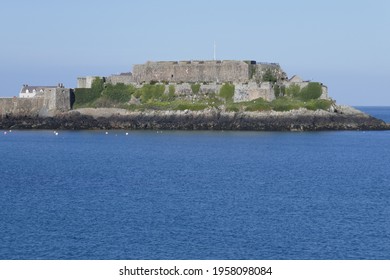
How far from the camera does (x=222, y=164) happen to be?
112 feet

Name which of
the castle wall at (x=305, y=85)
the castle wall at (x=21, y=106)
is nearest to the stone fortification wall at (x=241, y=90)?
the castle wall at (x=305, y=85)

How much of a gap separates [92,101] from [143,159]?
905 inches

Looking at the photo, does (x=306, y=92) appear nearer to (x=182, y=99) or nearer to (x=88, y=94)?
(x=182, y=99)

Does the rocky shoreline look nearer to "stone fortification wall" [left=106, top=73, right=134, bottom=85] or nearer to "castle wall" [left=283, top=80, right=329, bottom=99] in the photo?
"castle wall" [left=283, top=80, right=329, bottom=99]

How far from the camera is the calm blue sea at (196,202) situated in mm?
17078

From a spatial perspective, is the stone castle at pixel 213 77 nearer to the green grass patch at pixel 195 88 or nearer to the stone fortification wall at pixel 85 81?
the stone fortification wall at pixel 85 81

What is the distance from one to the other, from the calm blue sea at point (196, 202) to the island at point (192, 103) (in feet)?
32.1

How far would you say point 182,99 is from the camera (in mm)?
57062

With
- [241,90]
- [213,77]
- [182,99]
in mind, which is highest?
[213,77]

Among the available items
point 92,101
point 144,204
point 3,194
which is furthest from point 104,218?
point 92,101

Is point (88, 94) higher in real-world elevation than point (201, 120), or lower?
higher

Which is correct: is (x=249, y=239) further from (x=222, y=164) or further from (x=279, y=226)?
(x=222, y=164)

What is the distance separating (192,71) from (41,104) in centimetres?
980

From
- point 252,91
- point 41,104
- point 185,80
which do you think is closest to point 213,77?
point 185,80
